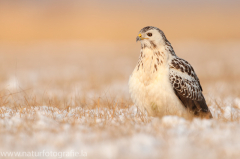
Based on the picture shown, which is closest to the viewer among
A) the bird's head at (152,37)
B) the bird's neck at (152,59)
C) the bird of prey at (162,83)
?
the bird of prey at (162,83)

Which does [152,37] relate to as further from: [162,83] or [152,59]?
[162,83]

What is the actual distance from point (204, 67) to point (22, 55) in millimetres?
12123

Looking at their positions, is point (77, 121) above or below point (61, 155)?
above

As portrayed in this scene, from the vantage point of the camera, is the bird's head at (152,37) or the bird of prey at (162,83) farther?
the bird's head at (152,37)

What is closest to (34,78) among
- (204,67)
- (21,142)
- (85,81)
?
(85,81)

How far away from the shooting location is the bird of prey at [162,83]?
6.32 metres

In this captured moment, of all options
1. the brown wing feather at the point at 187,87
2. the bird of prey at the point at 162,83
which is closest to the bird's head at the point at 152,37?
the bird of prey at the point at 162,83

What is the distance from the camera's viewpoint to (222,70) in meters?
17.3

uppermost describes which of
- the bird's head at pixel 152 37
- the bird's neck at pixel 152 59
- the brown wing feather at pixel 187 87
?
the bird's head at pixel 152 37

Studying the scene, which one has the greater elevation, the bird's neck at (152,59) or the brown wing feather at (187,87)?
the bird's neck at (152,59)

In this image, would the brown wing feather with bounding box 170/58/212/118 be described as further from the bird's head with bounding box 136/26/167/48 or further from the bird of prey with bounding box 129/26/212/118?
the bird's head with bounding box 136/26/167/48

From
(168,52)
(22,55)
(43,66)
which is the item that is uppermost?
(22,55)

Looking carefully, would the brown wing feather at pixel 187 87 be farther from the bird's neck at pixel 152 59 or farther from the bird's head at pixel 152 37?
the bird's head at pixel 152 37

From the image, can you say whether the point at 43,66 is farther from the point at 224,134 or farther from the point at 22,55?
the point at 224,134
